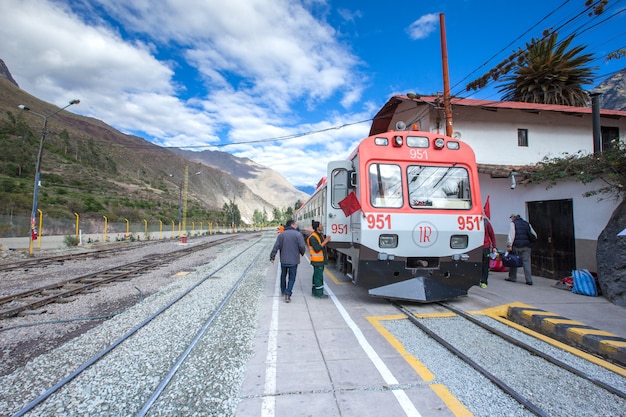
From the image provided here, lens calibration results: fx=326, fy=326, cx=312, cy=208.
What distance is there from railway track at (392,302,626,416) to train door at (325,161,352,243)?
2.80m

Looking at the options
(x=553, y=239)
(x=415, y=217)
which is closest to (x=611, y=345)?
(x=415, y=217)

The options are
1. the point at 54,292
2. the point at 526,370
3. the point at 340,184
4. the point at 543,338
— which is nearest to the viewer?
the point at 526,370

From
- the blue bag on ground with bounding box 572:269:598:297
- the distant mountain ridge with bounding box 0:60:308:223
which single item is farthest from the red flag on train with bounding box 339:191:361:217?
the distant mountain ridge with bounding box 0:60:308:223

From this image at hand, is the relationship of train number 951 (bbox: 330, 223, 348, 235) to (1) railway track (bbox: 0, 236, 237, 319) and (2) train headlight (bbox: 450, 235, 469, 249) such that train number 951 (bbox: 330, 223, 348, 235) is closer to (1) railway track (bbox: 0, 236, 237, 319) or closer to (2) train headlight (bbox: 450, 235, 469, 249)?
(2) train headlight (bbox: 450, 235, 469, 249)

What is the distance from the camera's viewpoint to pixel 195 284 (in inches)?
344

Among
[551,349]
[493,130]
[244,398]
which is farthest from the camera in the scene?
[493,130]

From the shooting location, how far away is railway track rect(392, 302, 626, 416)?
119 inches

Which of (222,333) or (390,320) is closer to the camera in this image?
(222,333)

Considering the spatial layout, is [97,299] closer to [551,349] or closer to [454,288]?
[454,288]

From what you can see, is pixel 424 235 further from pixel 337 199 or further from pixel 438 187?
pixel 337 199

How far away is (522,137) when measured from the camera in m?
15.4

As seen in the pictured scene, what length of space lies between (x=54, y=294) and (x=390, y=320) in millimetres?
7902

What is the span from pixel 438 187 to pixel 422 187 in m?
0.34

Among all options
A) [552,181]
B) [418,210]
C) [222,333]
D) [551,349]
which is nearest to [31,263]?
Answer: [222,333]
